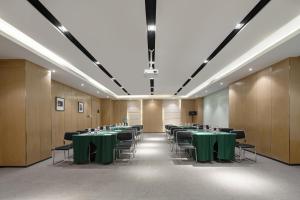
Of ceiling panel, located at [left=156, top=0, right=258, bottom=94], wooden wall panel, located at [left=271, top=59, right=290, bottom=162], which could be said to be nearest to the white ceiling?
ceiling panel, located at [left=156, top=0, right=258, bottom=94]

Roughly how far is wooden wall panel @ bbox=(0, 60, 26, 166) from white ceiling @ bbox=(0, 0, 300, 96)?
1.73 feet

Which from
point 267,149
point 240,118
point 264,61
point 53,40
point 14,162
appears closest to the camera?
point 53,40

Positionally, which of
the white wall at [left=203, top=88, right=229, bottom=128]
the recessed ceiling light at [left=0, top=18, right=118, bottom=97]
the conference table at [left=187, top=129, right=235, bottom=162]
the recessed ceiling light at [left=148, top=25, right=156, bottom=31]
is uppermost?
the recessed ceiling light at [left=148, top=25, right=156, bottom=31]

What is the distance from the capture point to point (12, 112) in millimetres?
6480

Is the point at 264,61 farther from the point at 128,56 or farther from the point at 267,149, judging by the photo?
the point at 128,56

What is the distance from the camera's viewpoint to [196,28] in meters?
4.90

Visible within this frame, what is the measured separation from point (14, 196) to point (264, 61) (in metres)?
6.92

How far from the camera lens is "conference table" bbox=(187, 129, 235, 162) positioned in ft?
22.0

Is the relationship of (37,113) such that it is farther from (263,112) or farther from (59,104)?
(263,112)

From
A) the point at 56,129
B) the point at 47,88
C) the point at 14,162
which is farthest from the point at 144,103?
the point at 14,162

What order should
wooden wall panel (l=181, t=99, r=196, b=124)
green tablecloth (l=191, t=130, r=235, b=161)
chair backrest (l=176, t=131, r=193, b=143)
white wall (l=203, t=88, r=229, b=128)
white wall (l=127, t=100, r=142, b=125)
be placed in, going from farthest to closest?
white wall (l=127, t=100, r=142, b=125), wooden wall panel (l=181, t=99, r=196, b=124), white wall (l=203, t=88, r=229, b=128), chair backrest (l=176, t=131, r=193, b=143), green tablecloth (l=191, t=130, r=235, b=161)

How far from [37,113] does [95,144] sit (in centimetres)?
211

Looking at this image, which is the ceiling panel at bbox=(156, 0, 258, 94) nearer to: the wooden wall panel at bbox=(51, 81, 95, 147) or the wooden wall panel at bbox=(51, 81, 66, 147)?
the wooden wall panel at bbox=(51, 81, 66, 147)

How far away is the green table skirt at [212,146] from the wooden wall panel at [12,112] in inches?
190
